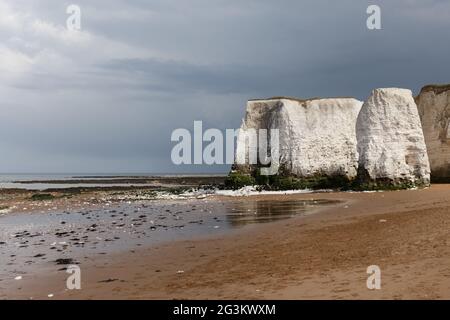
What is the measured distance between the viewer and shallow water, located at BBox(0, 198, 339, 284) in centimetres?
1298

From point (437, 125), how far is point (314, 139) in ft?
34.7

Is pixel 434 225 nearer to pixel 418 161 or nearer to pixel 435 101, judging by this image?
pixel 418 161

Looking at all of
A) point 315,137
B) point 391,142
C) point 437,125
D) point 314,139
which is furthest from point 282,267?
point 437,125

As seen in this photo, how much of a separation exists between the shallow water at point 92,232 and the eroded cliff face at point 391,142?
14.9 metres

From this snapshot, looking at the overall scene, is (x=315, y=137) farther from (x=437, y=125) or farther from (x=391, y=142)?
(x=437, y=125)

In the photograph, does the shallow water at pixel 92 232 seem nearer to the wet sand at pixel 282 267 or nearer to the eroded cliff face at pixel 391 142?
the wet sand at pixel 282 267

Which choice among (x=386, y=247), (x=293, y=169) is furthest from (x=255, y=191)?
(x=386, y=247)

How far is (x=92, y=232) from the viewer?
1817 centimetres

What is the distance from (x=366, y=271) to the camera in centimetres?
831

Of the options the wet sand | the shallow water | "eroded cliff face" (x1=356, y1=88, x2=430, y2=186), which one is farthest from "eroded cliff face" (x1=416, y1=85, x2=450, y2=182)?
the wet sand

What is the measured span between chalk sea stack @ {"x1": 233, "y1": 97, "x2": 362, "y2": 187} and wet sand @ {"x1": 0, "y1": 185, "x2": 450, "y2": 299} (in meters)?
27.9

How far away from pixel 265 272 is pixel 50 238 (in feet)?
33.6

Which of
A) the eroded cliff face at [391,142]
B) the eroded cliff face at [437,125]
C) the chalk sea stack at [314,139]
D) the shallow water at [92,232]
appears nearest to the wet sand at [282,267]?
the shallow water at [92,232]

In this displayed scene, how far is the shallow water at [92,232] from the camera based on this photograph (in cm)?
1298
